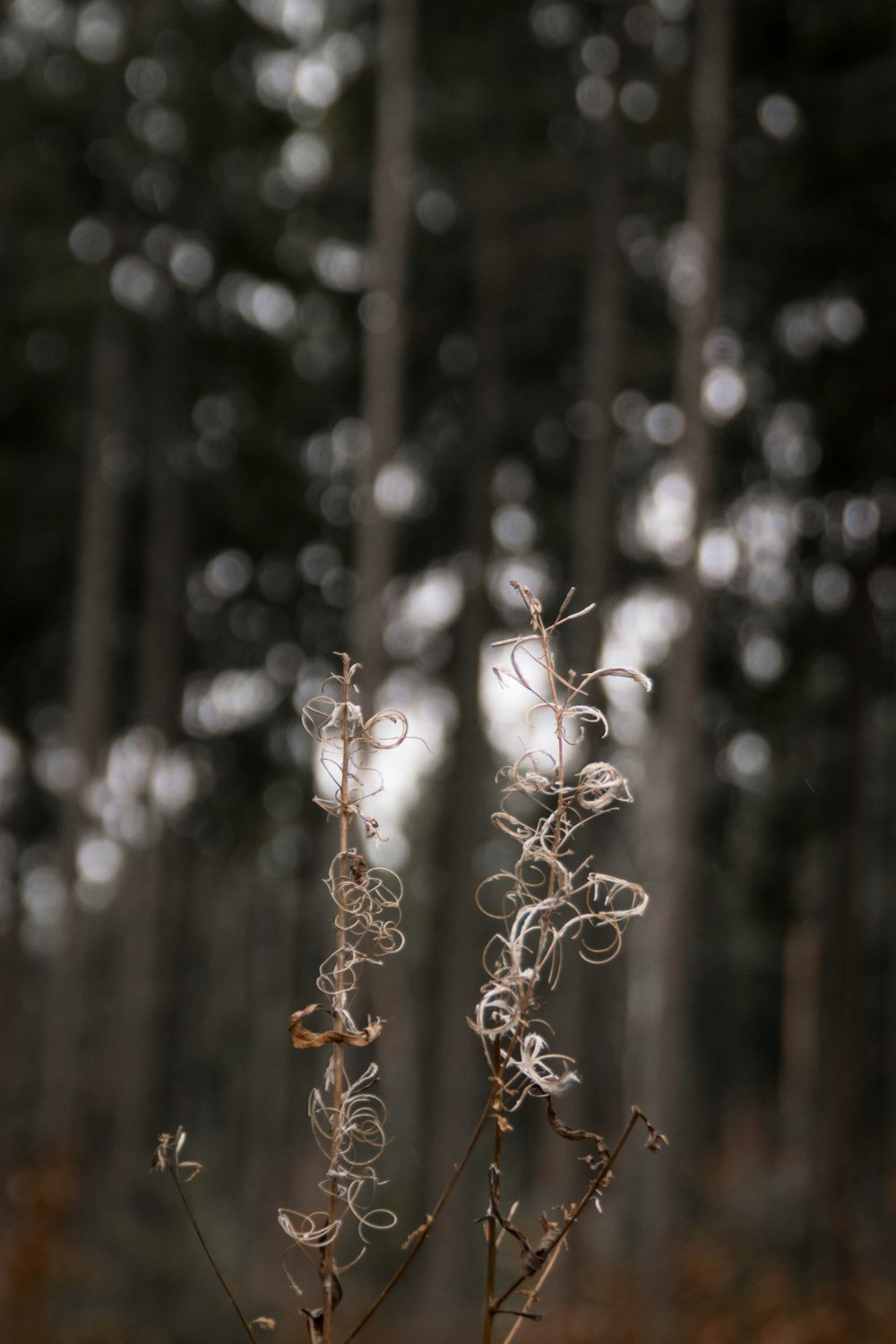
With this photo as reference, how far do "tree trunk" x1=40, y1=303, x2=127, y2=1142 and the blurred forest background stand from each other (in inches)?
1.9

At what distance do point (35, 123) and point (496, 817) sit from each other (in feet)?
41.7

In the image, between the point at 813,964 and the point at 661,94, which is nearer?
the point at 661,94

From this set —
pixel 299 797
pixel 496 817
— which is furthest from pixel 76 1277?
pixel 299 797

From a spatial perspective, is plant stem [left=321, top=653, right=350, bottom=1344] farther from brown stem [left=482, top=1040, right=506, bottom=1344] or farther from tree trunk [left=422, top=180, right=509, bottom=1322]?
tree trunk [left=422, top=180, right=509, bottom=1322]

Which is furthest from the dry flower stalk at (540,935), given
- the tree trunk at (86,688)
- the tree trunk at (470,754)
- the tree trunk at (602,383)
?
the tree trunk at (470,754)

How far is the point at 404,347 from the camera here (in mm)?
14109

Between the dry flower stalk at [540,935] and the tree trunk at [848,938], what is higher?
the dry flower stalk at [540,935]

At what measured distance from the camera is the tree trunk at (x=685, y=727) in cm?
854

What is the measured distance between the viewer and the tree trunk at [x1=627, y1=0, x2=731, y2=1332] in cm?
854

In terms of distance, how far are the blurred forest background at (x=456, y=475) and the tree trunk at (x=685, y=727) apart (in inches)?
1.3

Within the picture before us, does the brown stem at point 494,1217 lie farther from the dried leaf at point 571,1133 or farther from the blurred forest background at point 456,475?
the blurred forest background at point 456,475

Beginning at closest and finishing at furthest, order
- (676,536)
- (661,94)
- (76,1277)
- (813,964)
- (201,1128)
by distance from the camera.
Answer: (76,1277)
(676,536)
(661,94)
(813,964)
(201,1128)

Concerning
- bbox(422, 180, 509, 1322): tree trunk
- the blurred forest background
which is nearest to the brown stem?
the blurred forest background

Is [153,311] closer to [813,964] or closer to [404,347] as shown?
[404,347]
